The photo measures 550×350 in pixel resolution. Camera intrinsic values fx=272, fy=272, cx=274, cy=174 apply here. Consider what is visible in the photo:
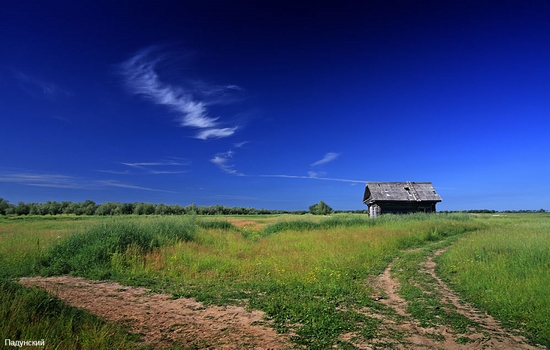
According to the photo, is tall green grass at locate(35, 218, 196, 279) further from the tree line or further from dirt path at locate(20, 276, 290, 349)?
the tree line

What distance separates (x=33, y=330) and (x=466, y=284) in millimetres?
9382

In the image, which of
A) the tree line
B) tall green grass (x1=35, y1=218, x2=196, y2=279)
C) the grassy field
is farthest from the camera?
the tree line

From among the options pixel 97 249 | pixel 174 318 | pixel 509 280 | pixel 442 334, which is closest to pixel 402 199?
pixel 509 280

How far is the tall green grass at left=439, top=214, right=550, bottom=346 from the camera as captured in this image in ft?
16.7

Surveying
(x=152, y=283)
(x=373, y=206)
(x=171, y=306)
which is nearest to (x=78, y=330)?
(x=171, y=306)

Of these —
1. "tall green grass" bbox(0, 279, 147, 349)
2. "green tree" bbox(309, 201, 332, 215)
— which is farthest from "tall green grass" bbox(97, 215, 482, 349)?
"green tree" bbox(309, 201, 332, 215)

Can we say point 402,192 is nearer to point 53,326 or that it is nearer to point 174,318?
point 174,318

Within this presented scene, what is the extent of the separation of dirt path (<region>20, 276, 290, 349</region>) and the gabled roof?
95.5 feet

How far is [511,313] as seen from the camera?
17.5ft

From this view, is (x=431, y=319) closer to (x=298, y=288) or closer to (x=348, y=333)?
(x=348, y=333)

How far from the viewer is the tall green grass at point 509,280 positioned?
16.7 ft

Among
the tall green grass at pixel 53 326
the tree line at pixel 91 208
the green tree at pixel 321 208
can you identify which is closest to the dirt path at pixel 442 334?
the tall green grass at pixel 53 326

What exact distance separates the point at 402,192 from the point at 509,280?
27.8m

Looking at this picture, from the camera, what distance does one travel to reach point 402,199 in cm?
3186
